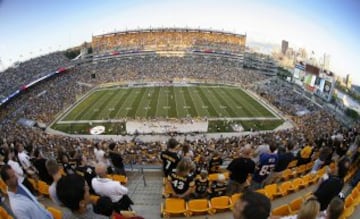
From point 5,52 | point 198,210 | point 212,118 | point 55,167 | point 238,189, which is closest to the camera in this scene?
point 55,167

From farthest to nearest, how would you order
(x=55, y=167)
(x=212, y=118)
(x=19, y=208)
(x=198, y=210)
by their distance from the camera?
1. (x=212, y=118)
2. (x=198, y=210)
3. (x=55, y=167)
4. (x=19, y=208)

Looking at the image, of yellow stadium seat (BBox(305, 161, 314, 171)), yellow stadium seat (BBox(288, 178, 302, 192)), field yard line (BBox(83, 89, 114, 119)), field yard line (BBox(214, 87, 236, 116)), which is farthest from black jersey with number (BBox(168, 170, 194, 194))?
field yard line (BBox(83, 89, 114, 119))

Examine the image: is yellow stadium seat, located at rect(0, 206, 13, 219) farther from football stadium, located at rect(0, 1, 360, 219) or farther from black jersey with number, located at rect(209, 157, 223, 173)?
black jersey with number, located at rect(209, 157, 223, 173)

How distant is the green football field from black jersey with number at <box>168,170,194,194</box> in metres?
23.9

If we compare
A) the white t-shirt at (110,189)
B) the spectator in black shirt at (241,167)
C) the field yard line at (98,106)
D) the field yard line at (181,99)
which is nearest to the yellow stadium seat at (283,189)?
the spectator in black shirt at (241,167)

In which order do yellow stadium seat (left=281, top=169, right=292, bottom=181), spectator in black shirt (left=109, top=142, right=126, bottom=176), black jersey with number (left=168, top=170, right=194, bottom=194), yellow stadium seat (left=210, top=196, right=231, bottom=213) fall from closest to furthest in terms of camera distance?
1. black jersey with number (left=168, top=170, right=194, bottom=194)
2. yellow stadium seat (left=210, top=196, right=231, bottom=213)
3. spectator in black shirt (left=109, top=142, right=126, bottom=176)
4. yellow stadium seat (left=281, top=169, right=292, bottom=181)

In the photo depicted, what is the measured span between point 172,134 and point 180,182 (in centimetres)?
1773

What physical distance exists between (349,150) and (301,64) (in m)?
36.6

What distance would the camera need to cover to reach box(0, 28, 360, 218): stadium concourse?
6031mm

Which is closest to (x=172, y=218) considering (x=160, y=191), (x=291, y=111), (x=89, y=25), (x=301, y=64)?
(x=160, y=191)

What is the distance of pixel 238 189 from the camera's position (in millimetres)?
5797

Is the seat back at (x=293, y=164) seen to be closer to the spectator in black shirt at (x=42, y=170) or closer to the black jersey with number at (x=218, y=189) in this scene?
the black jersey with number at (x=218, y=189)

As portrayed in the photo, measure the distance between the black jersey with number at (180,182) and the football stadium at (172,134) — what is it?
25mm

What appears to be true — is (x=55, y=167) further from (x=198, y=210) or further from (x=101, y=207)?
(x=198, y=210)
